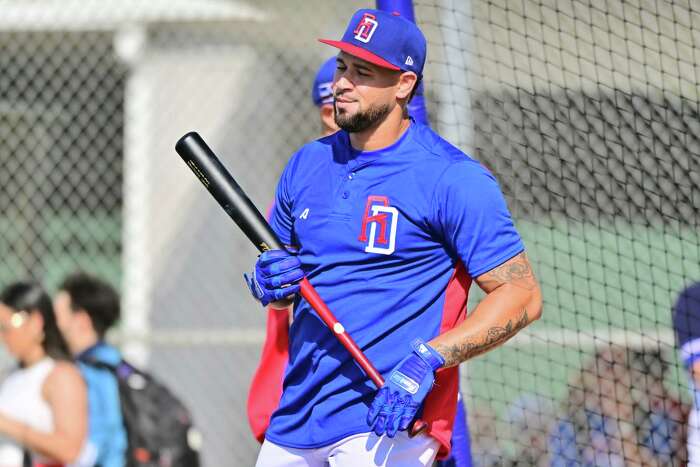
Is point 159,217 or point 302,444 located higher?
point 302,444

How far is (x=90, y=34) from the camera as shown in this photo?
346 inches

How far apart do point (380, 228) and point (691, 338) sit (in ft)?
6.42

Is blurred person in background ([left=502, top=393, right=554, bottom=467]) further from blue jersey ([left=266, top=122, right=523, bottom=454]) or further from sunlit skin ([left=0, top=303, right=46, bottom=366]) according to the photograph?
blue jersey ([left=266, top=122, right=523, bottom=454])

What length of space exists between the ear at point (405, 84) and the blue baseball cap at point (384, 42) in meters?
0.02

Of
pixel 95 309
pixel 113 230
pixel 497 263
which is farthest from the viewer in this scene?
pixel 113 230

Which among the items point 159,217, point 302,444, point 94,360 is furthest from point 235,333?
point 302,444

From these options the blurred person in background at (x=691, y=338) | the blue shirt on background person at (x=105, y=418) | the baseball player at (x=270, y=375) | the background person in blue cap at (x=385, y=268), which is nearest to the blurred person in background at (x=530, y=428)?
the blurred person in background at (x=691, y=338)

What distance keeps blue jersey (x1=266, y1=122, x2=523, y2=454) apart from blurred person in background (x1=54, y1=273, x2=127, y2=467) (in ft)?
7.06

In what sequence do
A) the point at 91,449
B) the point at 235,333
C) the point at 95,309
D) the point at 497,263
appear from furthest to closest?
the point at 235,333 → the point at 95,309 → the point at 91,449 → the point at 497,263

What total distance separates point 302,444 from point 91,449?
2.28m

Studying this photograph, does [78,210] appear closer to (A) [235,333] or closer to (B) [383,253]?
(A) [235,333]

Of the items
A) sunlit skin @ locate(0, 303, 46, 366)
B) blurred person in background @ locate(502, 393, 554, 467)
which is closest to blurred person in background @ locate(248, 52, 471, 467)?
sunlit skin @ locate(0, 303, 46, 366)

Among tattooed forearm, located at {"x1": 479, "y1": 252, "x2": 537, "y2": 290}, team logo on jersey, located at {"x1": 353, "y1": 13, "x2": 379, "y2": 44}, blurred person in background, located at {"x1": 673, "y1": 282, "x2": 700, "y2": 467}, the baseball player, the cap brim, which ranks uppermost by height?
team logo on jersey, located at {"x1": 353, "y1": 13, "x2": 379, "y2": 44}

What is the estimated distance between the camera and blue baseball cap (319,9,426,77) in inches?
139
